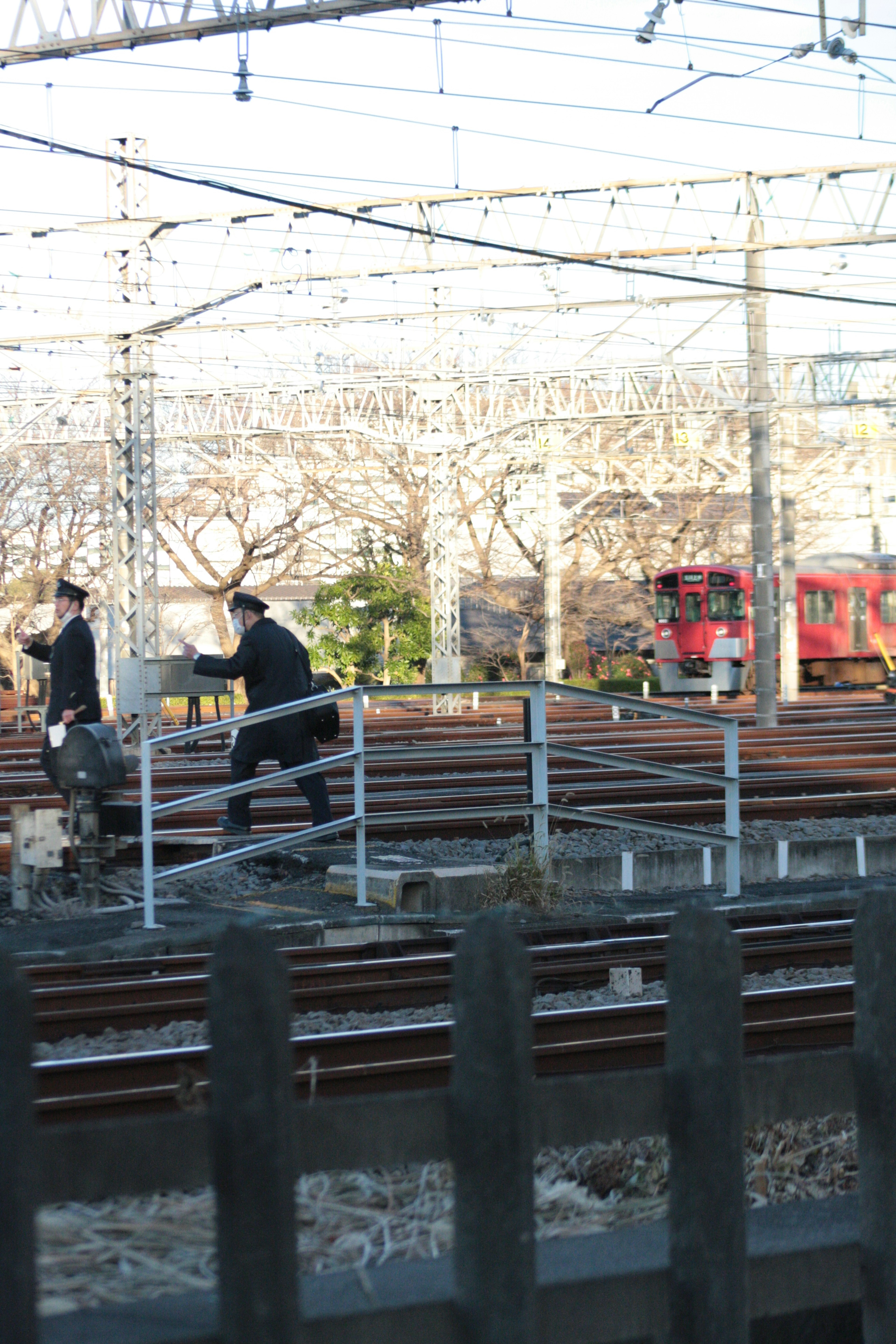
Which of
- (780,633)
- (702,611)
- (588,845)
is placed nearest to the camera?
(588,845)

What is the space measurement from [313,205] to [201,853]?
9067mm

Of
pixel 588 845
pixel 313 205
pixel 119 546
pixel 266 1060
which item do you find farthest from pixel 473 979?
pixel 119 546

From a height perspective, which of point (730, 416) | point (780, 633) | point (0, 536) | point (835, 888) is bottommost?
point (835, 888)

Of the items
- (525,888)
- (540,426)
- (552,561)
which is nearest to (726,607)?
(552,561)

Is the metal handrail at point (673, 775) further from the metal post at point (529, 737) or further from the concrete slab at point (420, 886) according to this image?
the concrete slab at point (420, 886)

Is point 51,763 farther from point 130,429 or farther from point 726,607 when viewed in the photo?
point 726,607

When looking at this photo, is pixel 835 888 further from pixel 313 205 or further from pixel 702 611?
pixel 702 611

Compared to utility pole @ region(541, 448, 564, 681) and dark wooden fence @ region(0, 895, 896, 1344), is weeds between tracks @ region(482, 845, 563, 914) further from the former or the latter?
utility pole @ region(541, 448, 564, 681)

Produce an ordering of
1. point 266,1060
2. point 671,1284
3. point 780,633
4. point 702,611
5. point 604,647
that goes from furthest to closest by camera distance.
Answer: point 604,647, point 702,611, point 780,633, point 671,1284, point 266,1060

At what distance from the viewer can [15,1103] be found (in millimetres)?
1936

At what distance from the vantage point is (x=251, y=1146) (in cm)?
206

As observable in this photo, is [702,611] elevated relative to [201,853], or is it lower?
elevated

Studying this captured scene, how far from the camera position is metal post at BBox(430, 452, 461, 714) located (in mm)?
28594

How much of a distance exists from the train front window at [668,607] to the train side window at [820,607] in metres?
3.41
